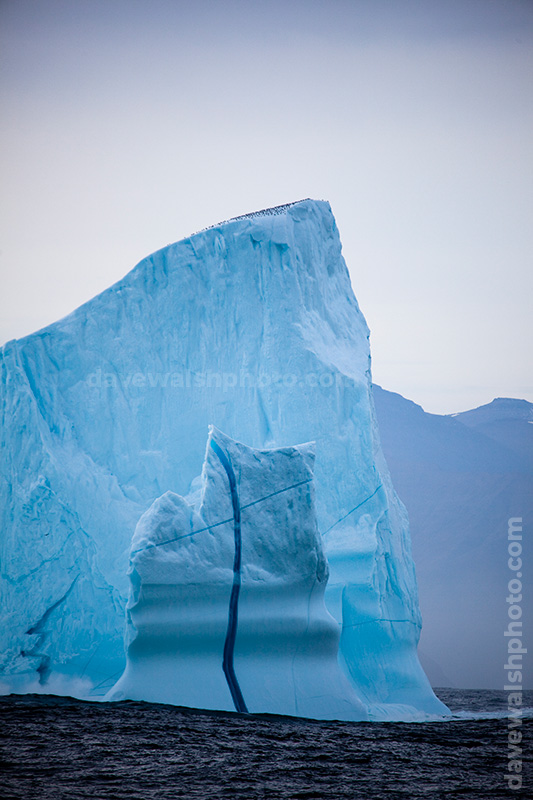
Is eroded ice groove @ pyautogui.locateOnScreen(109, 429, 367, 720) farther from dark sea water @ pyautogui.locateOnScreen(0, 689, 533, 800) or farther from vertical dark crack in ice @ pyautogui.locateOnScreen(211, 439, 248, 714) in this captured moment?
dark sea water @ pyautogui.locateOnScreen(0, 689, 533, 800)

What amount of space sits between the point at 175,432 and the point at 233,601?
8.05ft

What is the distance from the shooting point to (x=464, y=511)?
3900cm

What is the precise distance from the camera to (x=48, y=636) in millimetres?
9500

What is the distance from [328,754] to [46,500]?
13.4 ft

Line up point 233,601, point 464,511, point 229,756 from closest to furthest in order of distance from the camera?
point 229,756
point 233,601
point 464,511

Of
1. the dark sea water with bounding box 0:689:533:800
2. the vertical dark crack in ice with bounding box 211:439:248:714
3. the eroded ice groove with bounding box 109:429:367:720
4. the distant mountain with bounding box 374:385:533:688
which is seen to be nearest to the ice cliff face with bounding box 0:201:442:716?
the dark sea water with bounding box 0:689:533:800

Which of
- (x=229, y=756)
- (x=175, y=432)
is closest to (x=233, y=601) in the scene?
(x=229, y=756)

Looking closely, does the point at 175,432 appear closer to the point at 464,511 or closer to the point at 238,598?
the point at 238,598

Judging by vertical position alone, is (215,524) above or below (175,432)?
below

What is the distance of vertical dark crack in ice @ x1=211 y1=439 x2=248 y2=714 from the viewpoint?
26.9ft

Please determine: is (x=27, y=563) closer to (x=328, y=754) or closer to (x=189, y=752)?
(x=189, y=752)

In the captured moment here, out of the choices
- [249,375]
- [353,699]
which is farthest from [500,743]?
[249,375]

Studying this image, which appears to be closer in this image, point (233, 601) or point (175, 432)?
point (233, 601)

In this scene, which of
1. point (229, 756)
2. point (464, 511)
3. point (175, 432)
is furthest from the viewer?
point (464, 511)
